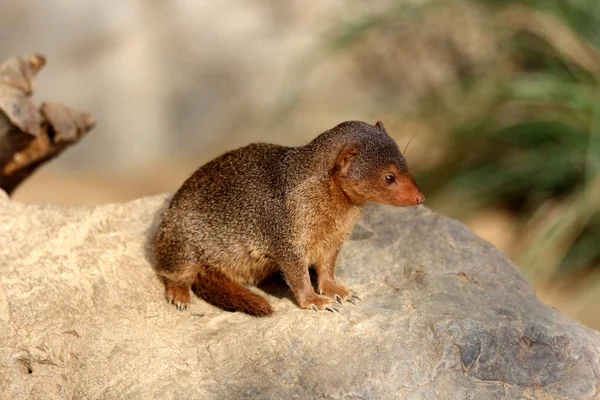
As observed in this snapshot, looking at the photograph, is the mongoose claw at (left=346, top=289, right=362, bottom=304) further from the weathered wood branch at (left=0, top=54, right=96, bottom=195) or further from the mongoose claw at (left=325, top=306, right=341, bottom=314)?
the weathered wood branch at (left=0, top=54, right=96, bottom=195)

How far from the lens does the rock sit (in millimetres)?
2586

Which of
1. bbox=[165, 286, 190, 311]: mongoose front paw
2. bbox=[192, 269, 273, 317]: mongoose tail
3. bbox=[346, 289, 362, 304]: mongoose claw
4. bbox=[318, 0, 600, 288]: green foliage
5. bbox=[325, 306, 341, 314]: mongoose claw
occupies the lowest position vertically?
bbox=[165, 286, 190, 311]: mongoose front paw

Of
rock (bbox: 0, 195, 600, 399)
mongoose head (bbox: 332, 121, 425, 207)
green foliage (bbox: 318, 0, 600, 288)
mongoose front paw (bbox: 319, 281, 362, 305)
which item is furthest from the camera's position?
green foliage (bbox: 318, 0, 600, 288)

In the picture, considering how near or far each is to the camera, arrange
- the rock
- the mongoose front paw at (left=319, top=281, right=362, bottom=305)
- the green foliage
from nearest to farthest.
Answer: the rock → the mongoose front paw at (left=319, top=281, right=362, bottom=305) → the green foliage

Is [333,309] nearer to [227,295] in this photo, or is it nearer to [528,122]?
[227,295]

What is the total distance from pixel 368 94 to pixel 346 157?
4581mm

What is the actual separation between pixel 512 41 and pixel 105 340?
411 cm

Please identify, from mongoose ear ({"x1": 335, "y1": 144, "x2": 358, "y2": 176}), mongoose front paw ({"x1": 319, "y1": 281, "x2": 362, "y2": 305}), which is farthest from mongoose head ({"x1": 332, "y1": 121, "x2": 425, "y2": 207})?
mongoose front paw ({"x1": 319, "y1": 281, "x2": 362, "y2": 305})

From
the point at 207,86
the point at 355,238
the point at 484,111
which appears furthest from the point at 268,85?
the point at 355,238

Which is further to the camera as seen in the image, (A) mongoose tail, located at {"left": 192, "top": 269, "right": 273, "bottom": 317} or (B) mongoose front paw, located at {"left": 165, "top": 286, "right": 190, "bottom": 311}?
(B) mongoose front paw, located at {"left": 165, "top": 286, "right": 190, "bottom": 311}

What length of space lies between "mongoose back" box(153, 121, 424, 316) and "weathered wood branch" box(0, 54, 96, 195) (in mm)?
1105

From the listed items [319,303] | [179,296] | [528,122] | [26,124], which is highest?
[528,122]

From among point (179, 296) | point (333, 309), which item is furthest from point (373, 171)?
point (179, 296)

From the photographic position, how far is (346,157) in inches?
114
